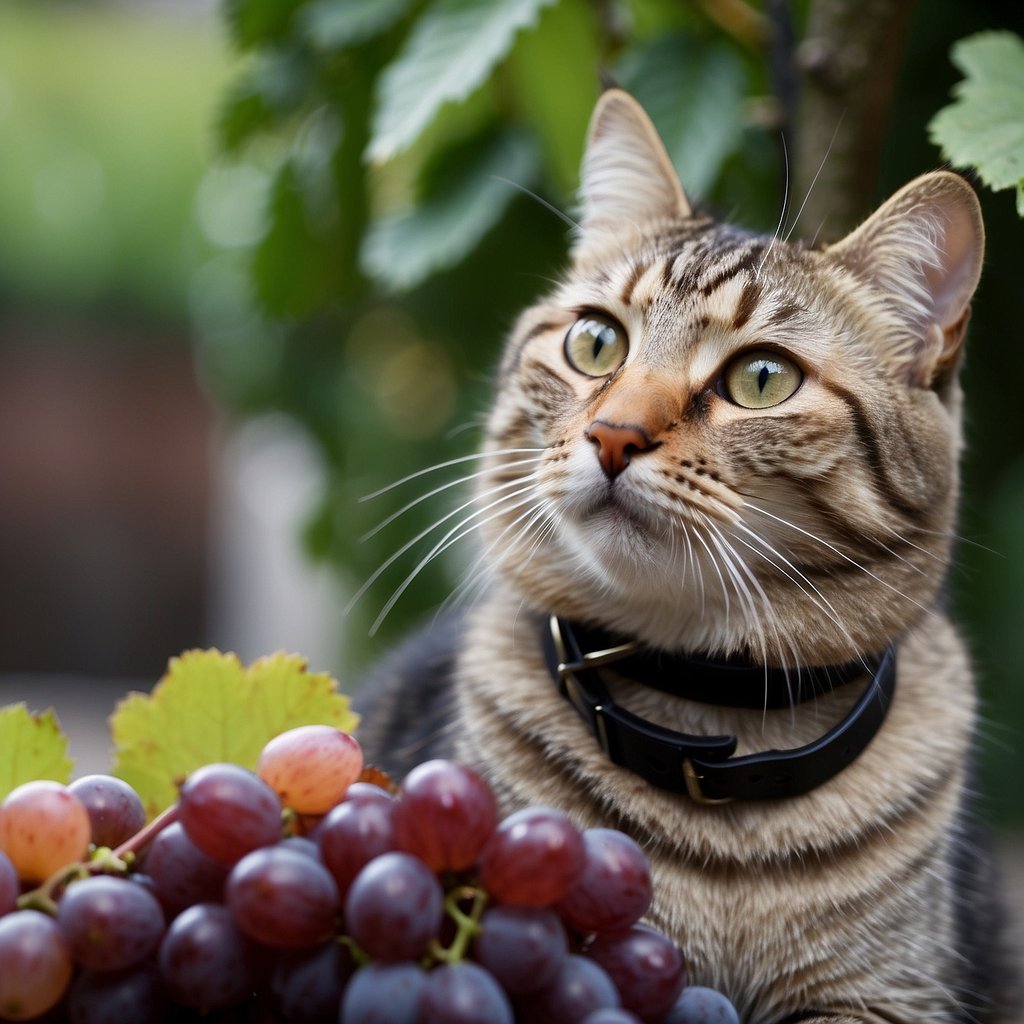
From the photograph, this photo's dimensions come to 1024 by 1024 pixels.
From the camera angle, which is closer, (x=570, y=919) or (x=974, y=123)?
(x=570, y=919)

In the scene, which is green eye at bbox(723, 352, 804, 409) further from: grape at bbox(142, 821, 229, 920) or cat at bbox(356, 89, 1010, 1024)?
grape at bbox(142, 821, 229, 920)

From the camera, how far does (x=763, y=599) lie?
0.83m

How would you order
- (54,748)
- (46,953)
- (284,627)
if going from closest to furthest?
(46,953), (54,748), (284,627)

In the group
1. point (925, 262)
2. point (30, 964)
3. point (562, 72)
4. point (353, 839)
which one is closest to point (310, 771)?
point (353, 839)

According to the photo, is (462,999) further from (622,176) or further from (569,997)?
(622,176)

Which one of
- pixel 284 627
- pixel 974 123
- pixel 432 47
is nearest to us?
pixel 974 123

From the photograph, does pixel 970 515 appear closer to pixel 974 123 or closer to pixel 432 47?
pixel 974 123

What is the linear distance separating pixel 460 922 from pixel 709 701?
1.23ft

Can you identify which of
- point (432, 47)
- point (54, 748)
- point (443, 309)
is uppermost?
point (432, 47)

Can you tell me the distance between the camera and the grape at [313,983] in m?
0.55

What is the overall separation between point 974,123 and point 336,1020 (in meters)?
0.74

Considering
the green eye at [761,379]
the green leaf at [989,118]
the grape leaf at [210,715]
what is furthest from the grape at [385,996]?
the green leaf at [989,118]

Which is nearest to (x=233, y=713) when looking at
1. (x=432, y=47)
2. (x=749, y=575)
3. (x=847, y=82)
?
(x=749, y=575)

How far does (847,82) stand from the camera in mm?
1135
